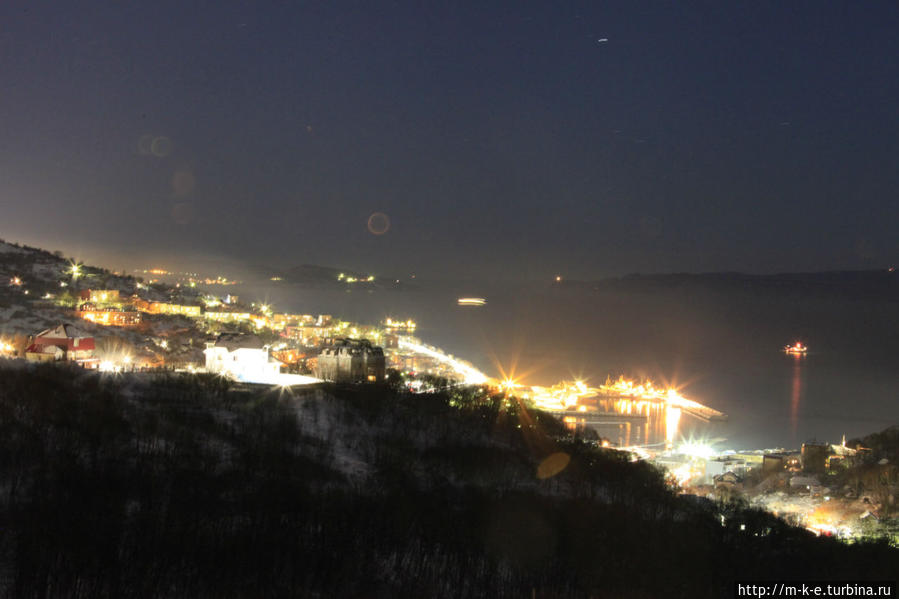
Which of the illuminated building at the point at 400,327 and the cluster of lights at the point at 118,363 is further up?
the illuminated building at the point at 400,327

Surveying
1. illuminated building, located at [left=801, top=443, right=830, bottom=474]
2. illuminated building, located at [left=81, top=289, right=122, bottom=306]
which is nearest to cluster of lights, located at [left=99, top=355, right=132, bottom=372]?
illuminated building, located at [left=81, top=289, right=122, bottom=306]

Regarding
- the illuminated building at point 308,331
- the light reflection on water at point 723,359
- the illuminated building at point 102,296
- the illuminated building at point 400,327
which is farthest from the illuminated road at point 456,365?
the illuminated building at point 102,296

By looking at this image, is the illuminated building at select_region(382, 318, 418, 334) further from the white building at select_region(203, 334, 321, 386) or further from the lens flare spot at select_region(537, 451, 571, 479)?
the lens flare spot at select_region(537, 451, 571, 479)

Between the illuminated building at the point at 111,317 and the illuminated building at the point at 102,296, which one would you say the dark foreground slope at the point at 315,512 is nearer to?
the illuminated building at the point at 111,317

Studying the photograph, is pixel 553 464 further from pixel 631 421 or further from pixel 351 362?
pixel 631 421

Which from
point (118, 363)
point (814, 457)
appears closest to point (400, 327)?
point (814, 457)
